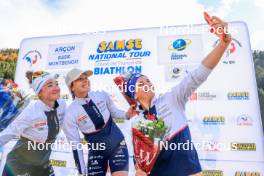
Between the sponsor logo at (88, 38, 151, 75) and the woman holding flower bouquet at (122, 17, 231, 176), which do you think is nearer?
the woman holding flower bouquet at (122, 17, 231, 176)

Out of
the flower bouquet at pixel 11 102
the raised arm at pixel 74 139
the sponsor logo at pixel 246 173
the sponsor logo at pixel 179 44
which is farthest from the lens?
the flower bouquet at pixel 11 102

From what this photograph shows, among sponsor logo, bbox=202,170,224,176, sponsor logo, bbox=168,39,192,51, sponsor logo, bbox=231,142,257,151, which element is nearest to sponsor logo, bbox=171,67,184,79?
sponsor logo, bbox=168,39,192,51

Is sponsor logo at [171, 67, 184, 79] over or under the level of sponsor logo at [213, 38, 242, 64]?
under

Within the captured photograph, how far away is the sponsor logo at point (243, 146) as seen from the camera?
260 cm

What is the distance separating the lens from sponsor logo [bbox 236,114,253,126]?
264 cm

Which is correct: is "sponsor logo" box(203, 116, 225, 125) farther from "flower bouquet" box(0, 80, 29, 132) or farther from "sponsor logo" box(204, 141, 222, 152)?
"flower bouquet" box(0, 80, 29, 132)

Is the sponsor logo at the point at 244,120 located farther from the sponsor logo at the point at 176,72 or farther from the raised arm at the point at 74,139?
the raised arm at the point at 74,139

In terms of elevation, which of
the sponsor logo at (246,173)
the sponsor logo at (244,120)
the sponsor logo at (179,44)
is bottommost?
the sponsor logo at (246,173)

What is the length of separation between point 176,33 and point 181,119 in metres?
1.03

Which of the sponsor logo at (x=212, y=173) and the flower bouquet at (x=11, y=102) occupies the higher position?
the flower bouquet at (x=11, y=102)

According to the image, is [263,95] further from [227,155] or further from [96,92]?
[96,92]

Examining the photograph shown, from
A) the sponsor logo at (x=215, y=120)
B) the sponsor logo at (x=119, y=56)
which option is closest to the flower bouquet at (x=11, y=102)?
the sponsor logo at (x=119, y=56)

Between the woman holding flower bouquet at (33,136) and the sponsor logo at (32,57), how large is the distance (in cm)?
57

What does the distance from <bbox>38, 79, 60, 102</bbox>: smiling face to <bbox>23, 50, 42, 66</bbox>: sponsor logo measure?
1.22 feet
